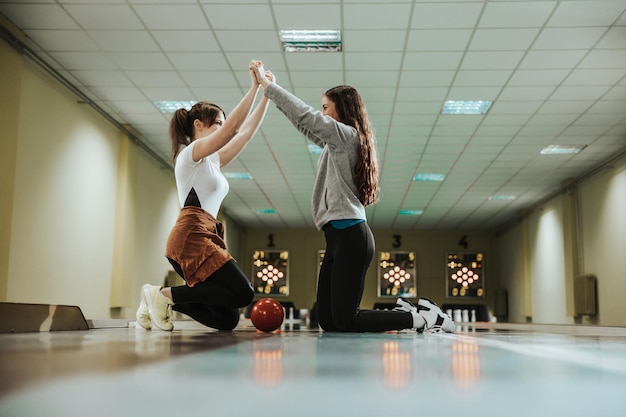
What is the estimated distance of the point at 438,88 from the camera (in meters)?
8.05

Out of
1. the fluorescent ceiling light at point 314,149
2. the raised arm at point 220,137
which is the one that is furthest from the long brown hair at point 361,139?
the fluorescent ceiling light at point 314,149

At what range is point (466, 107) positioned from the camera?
8820 mm

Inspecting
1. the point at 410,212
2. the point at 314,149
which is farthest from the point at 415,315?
the point at 410,212

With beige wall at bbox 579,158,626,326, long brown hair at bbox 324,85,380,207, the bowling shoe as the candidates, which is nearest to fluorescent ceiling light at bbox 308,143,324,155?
beige wall at bbox 579,158,626,326

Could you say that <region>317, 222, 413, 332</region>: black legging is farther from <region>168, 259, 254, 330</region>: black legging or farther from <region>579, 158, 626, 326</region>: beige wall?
<region>579, 158, 626, 326</region>: beige wall

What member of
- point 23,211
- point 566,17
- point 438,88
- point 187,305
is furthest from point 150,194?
point 187,305

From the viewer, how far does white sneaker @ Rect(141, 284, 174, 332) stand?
3.51 metres

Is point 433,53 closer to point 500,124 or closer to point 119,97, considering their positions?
point 500,124

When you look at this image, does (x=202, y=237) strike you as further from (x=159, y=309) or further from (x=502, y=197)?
(x=502, y=197)

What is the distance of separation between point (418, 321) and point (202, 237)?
1.27 metres

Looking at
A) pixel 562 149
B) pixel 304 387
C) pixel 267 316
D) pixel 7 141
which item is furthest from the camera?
pixel 562 149

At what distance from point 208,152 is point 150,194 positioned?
850 centimetres

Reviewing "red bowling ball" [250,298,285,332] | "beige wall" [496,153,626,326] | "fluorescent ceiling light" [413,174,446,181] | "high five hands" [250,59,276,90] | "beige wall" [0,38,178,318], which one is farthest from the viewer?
"fluorescent ceiling light" [413,174,446,181]

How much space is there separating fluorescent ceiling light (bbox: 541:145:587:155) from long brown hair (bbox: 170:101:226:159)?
8.35m
